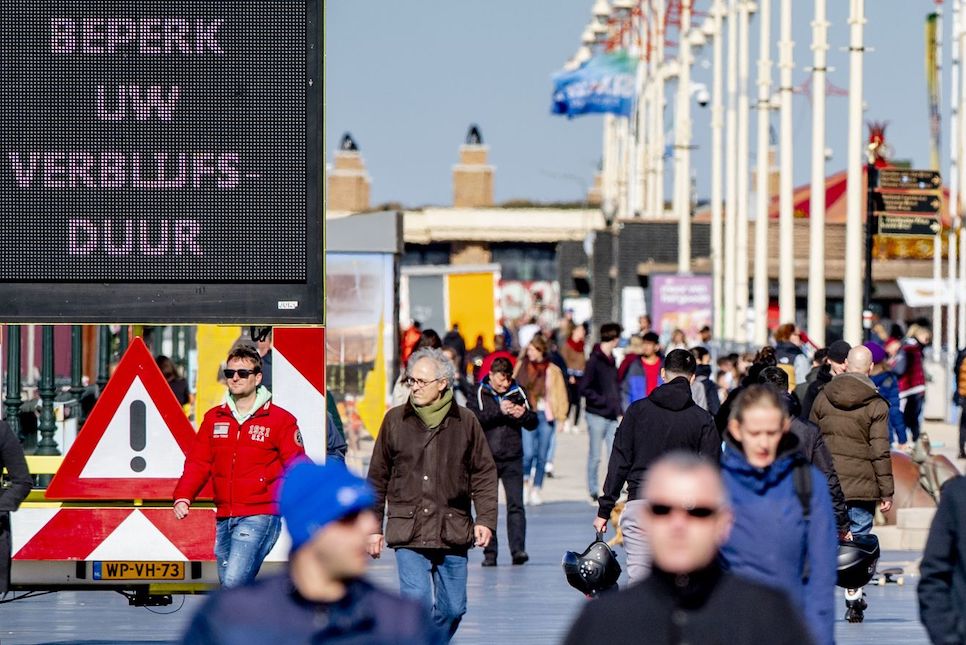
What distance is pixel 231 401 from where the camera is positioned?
1092cm

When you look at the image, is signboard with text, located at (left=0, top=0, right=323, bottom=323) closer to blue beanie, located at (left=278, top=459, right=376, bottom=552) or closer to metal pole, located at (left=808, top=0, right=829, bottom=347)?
blue beanie, located at (left=278, top=459, right=376, bottom=552)

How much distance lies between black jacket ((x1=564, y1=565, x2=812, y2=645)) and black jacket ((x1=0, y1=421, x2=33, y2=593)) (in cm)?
558

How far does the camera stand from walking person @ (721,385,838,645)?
23.6ft

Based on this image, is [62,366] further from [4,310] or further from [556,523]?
[4,310]

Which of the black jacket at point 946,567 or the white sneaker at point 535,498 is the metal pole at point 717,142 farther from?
the black jacket at point 946,567

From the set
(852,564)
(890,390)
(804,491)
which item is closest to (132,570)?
(852,564)

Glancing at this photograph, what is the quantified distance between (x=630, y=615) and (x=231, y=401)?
6229mm

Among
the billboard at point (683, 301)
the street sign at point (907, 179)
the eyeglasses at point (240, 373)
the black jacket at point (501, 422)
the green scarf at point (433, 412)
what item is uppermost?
the street sign at point (907, 179)

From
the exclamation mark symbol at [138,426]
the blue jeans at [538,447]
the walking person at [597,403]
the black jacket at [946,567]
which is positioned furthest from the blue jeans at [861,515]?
the walking person at [597,403]

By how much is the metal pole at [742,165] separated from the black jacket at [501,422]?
123 ft

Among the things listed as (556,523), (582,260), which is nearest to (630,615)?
(556,523)

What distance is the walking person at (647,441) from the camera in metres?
11.6

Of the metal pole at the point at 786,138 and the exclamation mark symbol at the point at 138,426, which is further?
the metal pole at the point at 786,138

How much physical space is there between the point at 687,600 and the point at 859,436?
8691 millimetres
